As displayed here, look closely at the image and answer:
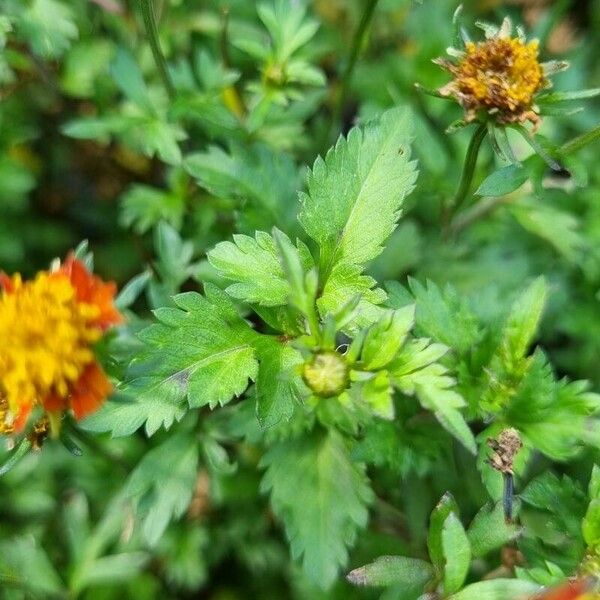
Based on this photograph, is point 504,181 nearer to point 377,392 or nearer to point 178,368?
point 377,392

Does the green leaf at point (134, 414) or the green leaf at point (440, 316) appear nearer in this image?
the green leaf at point (134, 414)

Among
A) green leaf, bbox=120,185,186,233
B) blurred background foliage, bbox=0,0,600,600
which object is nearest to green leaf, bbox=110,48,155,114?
blurred background foliage, bbox=0,0,600,600

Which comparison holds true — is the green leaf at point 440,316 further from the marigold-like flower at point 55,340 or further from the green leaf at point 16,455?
the green leaf at point 16,455

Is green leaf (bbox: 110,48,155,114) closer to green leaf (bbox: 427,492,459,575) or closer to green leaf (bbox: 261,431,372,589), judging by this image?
green leaf (bbox: 261,431,372,589)

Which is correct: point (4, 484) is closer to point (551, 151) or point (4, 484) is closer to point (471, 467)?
point (471, 467)

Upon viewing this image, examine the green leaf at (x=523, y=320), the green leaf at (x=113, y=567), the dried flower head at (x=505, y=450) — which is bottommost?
the green leaf at (x=113, y=567)

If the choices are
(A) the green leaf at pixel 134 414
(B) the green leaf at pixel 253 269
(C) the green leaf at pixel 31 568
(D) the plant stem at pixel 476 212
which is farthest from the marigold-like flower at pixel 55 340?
(D) the plant stem at pixel 476 212

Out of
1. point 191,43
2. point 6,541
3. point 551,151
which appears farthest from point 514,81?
point 6,541

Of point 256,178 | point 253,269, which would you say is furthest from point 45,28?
point 253,269
